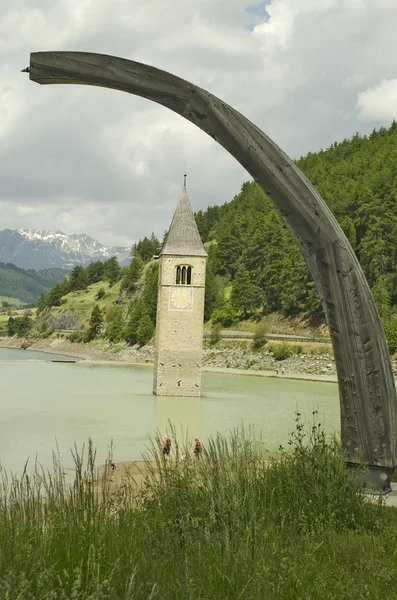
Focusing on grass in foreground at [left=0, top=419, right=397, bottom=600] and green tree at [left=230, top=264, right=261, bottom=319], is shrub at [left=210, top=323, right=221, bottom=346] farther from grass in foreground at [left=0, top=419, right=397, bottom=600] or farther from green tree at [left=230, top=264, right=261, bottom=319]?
grass in foreground at [left=0, top=419, right=397, bottom=600]

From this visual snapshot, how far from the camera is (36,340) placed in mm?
104312

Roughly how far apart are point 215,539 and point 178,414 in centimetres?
2267

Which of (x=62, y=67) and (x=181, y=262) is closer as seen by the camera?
(x=62, y=67)

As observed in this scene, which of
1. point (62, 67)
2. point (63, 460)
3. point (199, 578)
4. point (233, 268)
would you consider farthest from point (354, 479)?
point (233, 268)

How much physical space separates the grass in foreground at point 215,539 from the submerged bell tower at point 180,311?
89.7 ft

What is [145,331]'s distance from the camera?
230ft

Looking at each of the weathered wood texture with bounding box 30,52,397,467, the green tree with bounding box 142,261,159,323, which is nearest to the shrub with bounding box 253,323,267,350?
the green tree with bounding box 142,261,159,323

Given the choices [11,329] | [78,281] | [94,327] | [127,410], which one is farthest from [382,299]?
[11,329]

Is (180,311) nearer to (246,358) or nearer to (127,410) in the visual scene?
(127,410)

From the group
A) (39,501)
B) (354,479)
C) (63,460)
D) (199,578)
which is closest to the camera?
(199,578)

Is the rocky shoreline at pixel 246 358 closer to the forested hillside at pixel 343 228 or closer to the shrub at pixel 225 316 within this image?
the forested hillside at pixel 343 228

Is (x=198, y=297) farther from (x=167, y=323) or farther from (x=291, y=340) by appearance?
(x=291, y=340)

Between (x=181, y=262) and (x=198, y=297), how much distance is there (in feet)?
6.44

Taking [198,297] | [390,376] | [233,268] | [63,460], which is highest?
[233,268]
